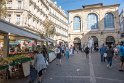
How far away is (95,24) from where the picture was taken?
200 feet

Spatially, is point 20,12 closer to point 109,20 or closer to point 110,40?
point 109,20

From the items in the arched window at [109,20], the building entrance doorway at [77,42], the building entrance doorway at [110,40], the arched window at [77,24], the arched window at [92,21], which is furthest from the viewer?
Result: the arched window at [77,24]

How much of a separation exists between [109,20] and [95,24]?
4.26 meters

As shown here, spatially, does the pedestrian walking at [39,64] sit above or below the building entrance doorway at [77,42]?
below

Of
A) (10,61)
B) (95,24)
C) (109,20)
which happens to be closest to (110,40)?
(109,20)

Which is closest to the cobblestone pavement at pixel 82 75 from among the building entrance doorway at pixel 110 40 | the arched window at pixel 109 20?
the building entrance doorway at pixel 110 40

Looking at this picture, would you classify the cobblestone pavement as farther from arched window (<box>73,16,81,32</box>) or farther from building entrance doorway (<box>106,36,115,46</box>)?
arched window (<box>73,16,81,32</box>)

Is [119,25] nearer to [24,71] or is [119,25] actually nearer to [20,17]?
[20,17]

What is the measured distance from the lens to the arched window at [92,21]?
199 feet

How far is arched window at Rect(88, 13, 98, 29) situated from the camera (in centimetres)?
6079

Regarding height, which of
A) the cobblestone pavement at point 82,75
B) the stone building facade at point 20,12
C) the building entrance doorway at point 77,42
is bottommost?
the cobblestone pavement at point 82,75

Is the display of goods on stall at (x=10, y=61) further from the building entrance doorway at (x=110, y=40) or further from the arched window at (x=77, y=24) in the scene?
the arched window at (x=77, y=24)

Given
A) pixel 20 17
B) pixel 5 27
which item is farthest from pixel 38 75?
pixel 20 17

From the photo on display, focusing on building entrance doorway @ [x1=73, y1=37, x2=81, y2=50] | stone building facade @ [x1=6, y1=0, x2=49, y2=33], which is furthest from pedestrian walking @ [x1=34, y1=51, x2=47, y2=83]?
building entrance doorway @ [x1=73, y1=37, x2=81, y2=50]
